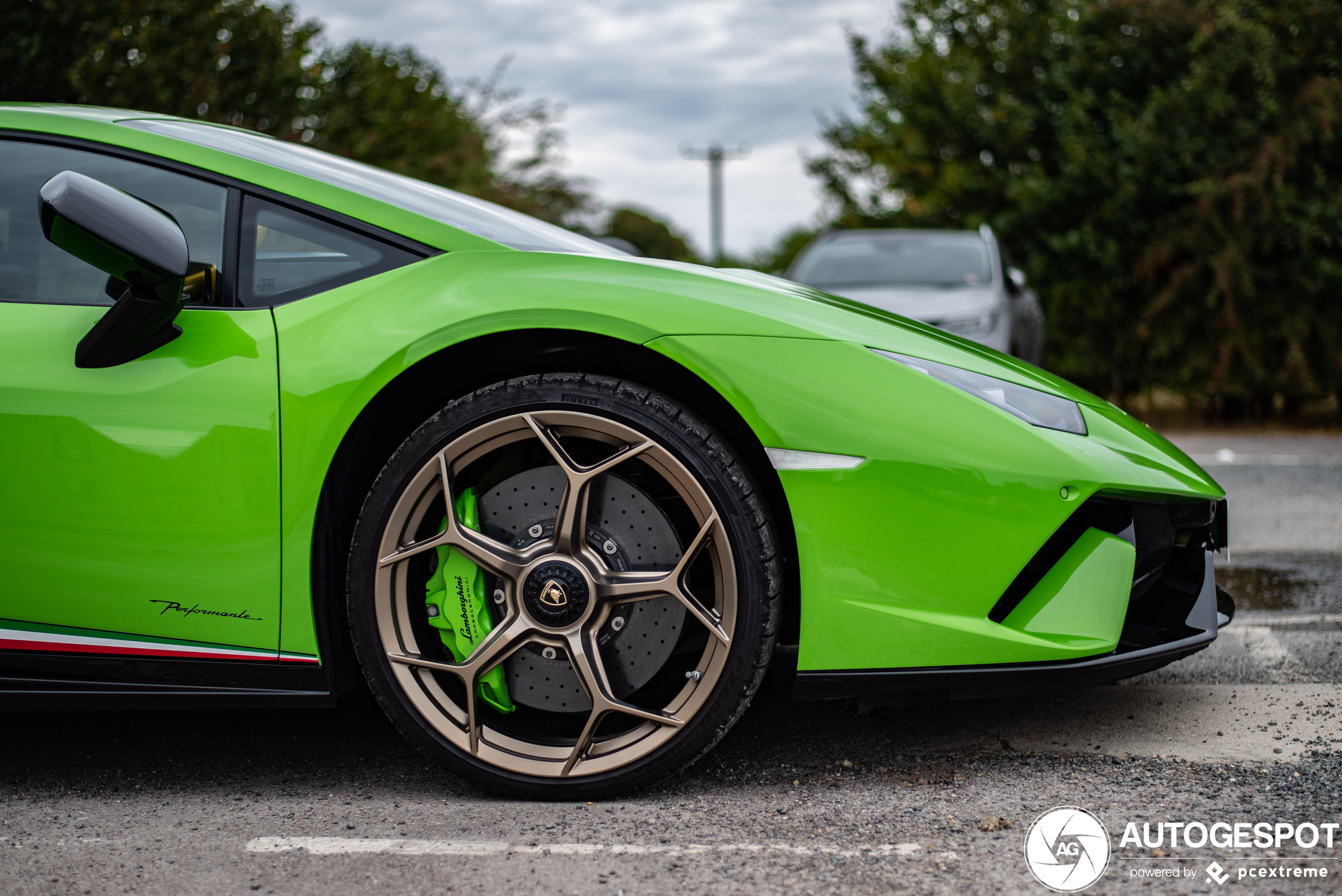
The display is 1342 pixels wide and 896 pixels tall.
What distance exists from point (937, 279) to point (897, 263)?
39 cm

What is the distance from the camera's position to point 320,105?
7965 millimetres

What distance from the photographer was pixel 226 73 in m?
7.21

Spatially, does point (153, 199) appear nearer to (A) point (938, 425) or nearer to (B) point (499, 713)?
(B) point (499, 713)

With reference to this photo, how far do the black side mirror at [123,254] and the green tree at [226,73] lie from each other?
494 centimetres

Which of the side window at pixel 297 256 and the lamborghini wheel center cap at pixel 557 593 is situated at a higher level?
the side window at pixel 297 256

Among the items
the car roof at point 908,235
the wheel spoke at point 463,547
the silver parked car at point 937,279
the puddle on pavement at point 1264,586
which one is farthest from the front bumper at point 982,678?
the car roof at point 908,235

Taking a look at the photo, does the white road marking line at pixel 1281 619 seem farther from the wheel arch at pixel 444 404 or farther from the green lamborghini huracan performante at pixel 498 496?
the wheel arch at pixel 444 404

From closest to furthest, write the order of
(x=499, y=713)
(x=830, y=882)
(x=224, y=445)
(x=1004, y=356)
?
(x=830, y=882) → (x=224, y=445) → (x=499, y=713) → (x=1004, y=356)

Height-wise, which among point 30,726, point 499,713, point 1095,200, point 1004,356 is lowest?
point 30,726

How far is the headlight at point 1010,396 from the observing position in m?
1.84

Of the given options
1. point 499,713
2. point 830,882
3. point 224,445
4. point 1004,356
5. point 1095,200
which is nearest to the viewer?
point 830,882

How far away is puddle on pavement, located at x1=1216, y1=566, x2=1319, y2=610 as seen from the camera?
3209mm

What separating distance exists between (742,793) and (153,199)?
1.62 m

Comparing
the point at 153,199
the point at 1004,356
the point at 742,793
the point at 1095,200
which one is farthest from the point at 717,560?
the point at 1095,200
